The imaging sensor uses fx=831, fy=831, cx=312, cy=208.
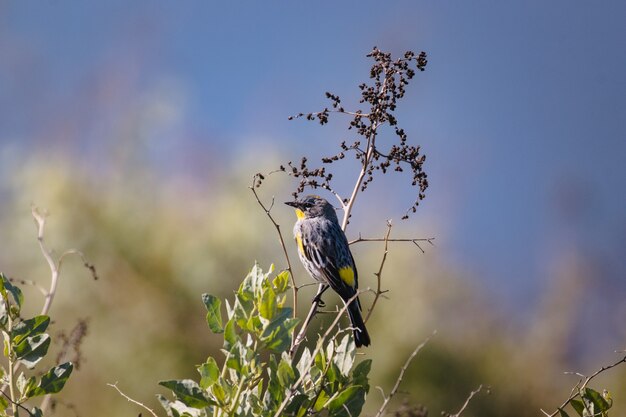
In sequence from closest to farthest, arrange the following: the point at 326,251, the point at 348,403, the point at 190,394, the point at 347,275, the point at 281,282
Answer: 1. the point at 190,394
2. the point at 348,403
3. the point at 281,282
4. the point at 347,275
5. the point at 326,251

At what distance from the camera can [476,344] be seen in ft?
28.1

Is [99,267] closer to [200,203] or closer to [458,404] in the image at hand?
[200,203]

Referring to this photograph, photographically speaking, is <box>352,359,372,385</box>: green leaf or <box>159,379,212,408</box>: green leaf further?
<box>352,359,372,385</box>: green leaf

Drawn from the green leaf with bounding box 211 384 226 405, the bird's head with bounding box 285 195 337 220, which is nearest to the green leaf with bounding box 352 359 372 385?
the green leaf with bounding box 211 384 226 405

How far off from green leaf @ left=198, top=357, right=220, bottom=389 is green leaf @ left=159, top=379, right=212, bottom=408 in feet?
0.10

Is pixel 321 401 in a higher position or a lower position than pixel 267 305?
lower

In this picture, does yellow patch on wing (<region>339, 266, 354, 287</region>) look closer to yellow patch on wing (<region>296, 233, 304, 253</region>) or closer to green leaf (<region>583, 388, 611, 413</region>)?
yellow patch on wing (<region>296, 233, 304, 253</region>)

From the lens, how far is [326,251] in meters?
4.58

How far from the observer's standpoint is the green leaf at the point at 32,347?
1.89 m

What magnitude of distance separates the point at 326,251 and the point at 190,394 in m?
2.83

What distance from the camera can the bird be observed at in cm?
440

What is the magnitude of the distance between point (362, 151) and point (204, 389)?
1.21 m

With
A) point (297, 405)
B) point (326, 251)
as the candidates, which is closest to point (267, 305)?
point (297, 405)

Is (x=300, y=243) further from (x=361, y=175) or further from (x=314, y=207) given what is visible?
(x=361, y=175)
